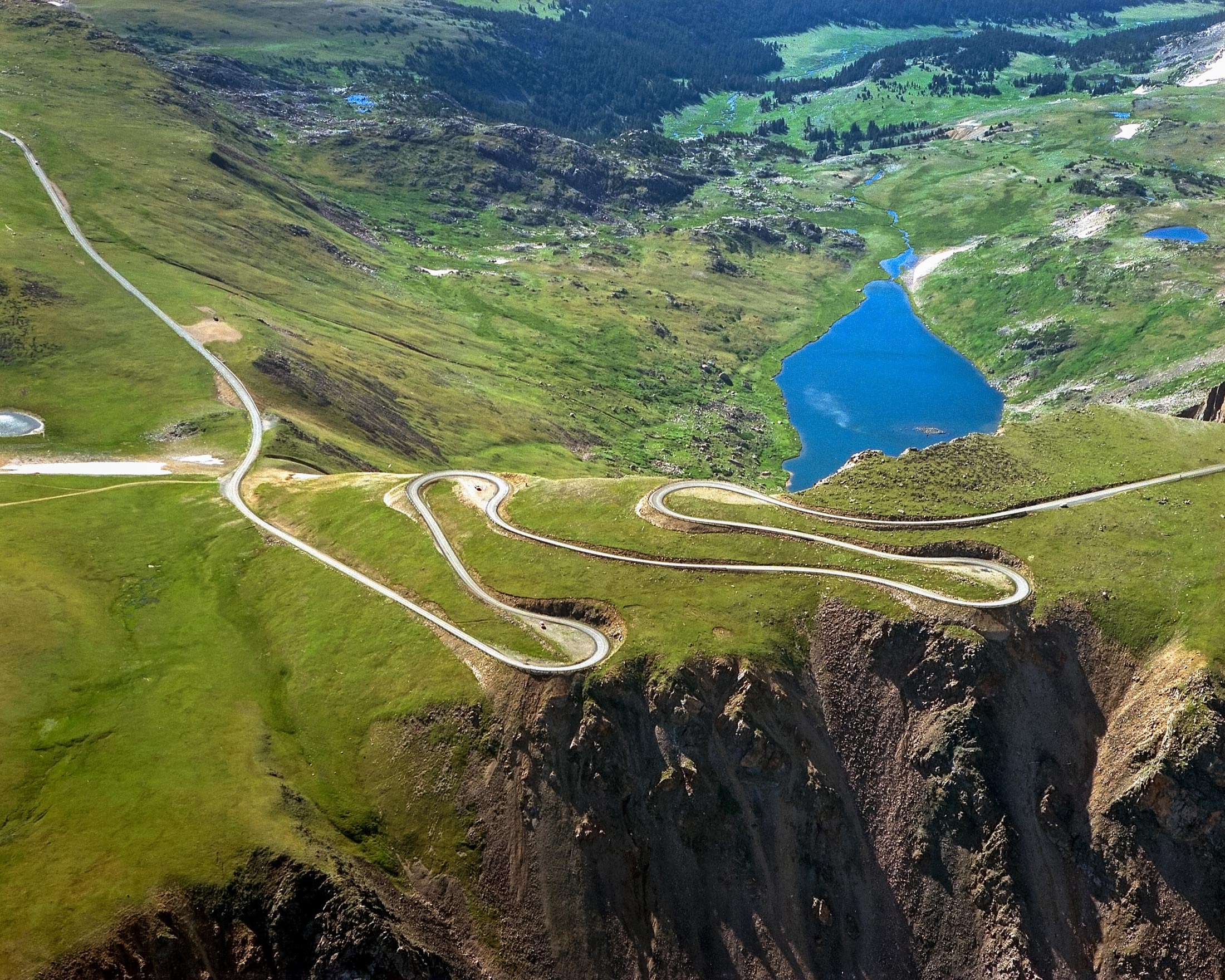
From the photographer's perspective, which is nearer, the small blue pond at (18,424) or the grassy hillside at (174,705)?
the grassy hillside at (174,705)

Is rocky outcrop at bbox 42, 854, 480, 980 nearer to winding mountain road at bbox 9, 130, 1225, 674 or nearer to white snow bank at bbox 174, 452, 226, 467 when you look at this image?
winding mountain road at bbox 9, 130, 1225, 674

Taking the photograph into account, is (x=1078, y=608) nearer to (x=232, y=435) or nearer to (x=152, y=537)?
(x=152, y=537)

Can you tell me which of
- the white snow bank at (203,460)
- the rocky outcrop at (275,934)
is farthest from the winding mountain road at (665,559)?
the rocky outcrop at (275,934)

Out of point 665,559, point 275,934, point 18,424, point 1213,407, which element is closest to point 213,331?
point 18,424

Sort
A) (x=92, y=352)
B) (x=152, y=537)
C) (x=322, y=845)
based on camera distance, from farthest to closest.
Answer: (x=92, y=352), (x=152, y=537), (x=322, y=845)

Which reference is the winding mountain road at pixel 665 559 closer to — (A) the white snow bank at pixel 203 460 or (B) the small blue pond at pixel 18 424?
(A) the white snow bank at pixel 203 460

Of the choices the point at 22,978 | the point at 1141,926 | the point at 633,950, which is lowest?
the point at 633,950

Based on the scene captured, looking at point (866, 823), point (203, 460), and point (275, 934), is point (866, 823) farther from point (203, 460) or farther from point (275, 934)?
point (203, 460)

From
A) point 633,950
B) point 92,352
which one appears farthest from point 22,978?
point 92,352
